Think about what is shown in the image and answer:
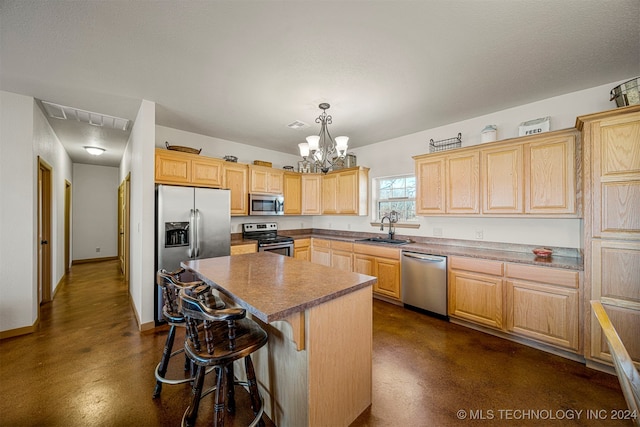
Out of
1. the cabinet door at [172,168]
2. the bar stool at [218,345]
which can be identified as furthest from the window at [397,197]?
the bar stool at [218,345]

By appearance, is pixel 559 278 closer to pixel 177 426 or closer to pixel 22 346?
A: pixel 177 426

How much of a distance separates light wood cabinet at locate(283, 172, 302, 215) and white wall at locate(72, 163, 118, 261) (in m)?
5.49

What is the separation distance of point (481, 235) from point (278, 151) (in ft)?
13.1

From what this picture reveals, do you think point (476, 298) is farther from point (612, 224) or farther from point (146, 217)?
point (146, 217)

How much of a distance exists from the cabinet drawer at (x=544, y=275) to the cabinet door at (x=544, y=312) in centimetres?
5

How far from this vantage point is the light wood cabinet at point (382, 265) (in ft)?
12.1

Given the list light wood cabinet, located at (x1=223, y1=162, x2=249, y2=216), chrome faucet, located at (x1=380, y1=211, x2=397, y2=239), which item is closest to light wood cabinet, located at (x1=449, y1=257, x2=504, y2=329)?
chrome faucet, located at (x1=380, y1=211, x2=397, y2=239)

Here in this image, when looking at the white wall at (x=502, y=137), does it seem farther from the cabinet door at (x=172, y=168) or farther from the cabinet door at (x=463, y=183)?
the cabinet door at (x=172, y=168)

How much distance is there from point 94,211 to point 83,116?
15.1 feet

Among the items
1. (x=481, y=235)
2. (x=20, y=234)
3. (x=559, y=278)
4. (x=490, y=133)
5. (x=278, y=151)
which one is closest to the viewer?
(x=559, y=278)

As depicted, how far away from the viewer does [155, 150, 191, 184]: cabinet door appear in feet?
11.0

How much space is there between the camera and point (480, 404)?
1.81m

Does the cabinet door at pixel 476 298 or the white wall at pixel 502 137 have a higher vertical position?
the white wall at pixel 502 137

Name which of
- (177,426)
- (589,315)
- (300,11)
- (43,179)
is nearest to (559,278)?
(589,315)
